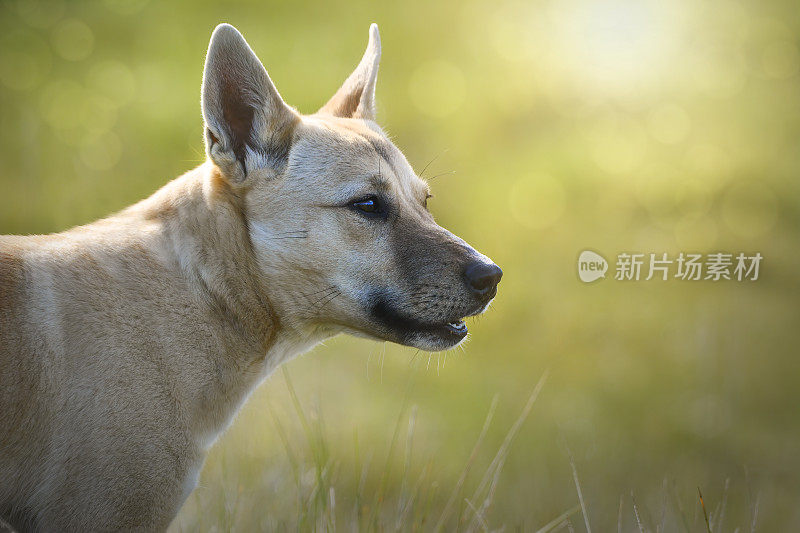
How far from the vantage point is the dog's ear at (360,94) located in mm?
4309

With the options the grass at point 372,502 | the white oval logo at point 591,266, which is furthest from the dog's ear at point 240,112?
the white oval logo at point 591,266

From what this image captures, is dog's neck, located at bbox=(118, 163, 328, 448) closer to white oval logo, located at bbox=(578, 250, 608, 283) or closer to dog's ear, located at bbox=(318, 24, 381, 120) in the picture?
dog's ear, located at bbox=(318, 24, 381, 120)

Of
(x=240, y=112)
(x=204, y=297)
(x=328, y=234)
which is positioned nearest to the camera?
(x=204, y=297)

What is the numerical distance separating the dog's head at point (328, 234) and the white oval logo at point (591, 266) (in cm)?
326

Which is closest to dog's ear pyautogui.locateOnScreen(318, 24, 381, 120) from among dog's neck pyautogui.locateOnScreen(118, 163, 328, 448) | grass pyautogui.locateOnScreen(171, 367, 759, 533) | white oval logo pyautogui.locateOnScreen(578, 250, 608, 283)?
dog's neck pyautogui.locateOnScreen(118, 163, 328, 448)

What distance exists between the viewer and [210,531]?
411 centimetres

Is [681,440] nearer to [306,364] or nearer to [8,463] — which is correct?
[306,364]

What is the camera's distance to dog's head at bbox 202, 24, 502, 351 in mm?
3365

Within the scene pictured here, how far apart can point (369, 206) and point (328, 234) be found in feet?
0.79

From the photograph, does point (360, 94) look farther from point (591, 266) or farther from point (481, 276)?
point (591, 266)

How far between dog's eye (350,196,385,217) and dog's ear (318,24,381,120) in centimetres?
94

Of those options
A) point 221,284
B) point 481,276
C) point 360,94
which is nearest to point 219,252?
point 221,284

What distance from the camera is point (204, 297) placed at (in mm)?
3293

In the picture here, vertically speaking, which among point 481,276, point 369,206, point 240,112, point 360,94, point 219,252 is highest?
point 360,94
